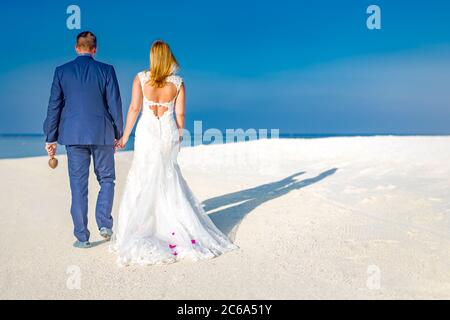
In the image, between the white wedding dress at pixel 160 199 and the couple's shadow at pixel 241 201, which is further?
the couple's shadow at pixel 241 201

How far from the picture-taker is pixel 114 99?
5008 mm

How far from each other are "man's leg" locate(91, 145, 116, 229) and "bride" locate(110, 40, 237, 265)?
0.75 ft

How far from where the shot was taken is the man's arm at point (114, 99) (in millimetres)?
4984

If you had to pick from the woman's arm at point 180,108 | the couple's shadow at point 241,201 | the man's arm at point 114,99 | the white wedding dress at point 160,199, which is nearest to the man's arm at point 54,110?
the man's arm at point 114,99

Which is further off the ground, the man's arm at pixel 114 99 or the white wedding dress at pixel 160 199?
the man's arm at pixel 114 99

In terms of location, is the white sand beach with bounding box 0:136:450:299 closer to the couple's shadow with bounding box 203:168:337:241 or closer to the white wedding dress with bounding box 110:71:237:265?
the couple's shadow with bounding box 203:168:337:241

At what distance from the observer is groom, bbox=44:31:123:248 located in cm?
489

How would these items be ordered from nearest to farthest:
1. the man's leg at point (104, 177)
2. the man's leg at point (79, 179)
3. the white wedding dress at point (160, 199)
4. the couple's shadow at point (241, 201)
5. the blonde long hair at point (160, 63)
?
1. the blonde long hair at point (160, 63)
2. the white wedding dress at point (160, 199)
3. the man's leg at point (79, 179)
4. the man's leg at point (104, 177)
5. the couple's shadow at point (241, 201)

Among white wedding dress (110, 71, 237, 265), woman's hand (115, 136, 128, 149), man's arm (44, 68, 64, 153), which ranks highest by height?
man's arm (44, 68, 64, 153)

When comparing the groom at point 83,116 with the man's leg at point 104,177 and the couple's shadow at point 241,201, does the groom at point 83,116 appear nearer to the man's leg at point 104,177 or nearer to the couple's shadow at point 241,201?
the man's leg at point 104,177

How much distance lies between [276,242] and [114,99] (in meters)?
2.42

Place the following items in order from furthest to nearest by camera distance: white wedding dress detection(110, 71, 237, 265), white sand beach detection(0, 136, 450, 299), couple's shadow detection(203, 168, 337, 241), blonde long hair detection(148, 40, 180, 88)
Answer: couple's shadow detection(203, 168, 337, 241), white wedding dress detection(110, 71, 237, 265), blonde long hair detection(148, 40, 180, 88), white sand beach detection(0, 136, 450, 299)

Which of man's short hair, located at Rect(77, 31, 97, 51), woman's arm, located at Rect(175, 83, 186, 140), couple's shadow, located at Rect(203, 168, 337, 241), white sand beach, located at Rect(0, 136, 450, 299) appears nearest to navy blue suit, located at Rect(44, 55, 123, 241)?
man's short hair, located at Rect(77, 31, 97, 51)

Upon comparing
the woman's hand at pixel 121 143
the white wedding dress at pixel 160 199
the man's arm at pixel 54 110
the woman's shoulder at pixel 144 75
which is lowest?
the white wedding dress at pixel 160 199
